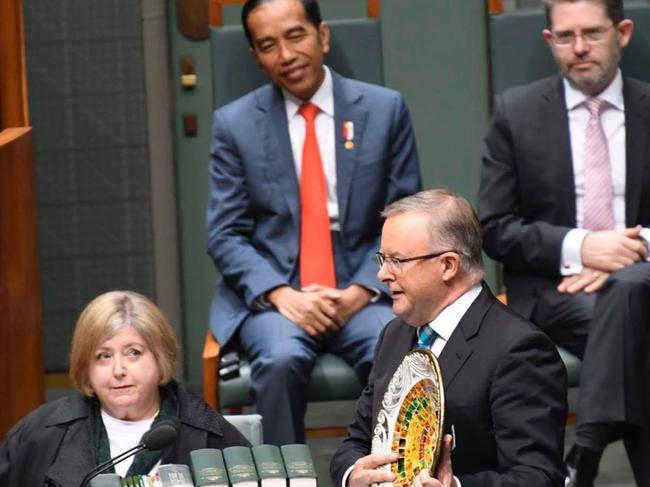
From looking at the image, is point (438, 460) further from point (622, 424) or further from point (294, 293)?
point (294, 293)

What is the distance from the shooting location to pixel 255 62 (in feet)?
14.6

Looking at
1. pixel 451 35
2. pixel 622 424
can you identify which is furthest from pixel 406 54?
pixel 622 424

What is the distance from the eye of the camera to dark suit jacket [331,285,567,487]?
2.72m

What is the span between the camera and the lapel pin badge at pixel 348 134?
13.9 ft

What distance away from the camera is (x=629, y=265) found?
3.78 meters

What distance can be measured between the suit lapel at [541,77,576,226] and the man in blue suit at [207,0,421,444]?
1.29 ft

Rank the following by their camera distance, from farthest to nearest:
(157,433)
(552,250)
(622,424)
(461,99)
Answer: (461,99) → (552,250) → (622,424) → (157,433)

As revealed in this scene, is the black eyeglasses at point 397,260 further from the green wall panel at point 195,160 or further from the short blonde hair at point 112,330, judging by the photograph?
the green wall panel at point 195,160

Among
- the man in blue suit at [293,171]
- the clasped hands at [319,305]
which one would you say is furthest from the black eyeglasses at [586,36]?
the clasped hands at [319,305]

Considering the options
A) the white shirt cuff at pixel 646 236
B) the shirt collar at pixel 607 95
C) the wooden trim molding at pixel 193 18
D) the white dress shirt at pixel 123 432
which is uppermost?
the wooden trim molding at pixel 193 18

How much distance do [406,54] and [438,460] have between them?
9.17ft

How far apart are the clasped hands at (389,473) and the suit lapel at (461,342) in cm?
19

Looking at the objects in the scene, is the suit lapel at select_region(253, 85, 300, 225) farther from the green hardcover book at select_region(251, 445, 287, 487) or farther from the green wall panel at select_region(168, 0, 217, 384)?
the green hardcover book at select_region(251, 445, 287, 487)

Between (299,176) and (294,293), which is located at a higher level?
(299,176)
